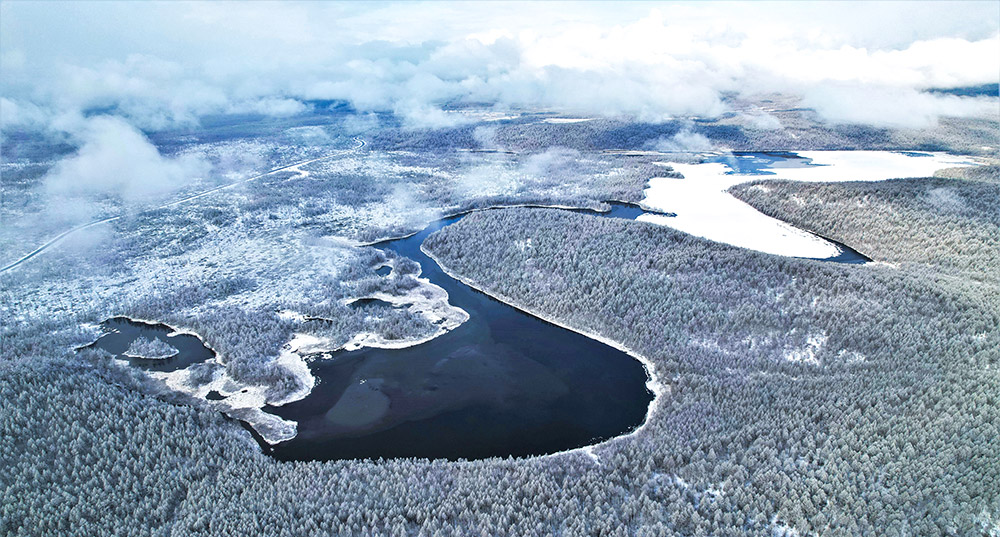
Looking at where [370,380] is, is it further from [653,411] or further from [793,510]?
[793,510]

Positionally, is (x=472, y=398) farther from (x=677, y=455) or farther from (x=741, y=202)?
(x=741, y=202)

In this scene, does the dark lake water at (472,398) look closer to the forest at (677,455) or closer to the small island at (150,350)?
the forest at (677,455)

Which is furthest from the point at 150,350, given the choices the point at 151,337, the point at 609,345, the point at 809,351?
the point at 809,351

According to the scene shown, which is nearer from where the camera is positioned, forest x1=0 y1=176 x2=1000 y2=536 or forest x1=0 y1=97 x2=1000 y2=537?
forest x1=0 y1=176 x2=1000 y2=536

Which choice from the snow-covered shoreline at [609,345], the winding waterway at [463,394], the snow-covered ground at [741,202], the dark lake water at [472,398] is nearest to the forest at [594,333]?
the snow-covered shoreline at [609,345]

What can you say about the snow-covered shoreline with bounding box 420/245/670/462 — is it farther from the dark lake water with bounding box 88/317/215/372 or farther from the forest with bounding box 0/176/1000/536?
the dark lake water with bounding box 88/317/215/372

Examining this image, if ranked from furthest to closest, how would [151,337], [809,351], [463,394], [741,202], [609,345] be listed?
[741,202]
[151,337]
[609,345]
[809,351]
[463,394]

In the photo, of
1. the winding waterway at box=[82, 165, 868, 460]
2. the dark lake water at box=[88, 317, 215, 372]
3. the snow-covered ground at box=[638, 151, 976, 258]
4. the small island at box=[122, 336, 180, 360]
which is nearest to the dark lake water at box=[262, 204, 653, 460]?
the winding waterway at box=[82, 165, 868, 460]
